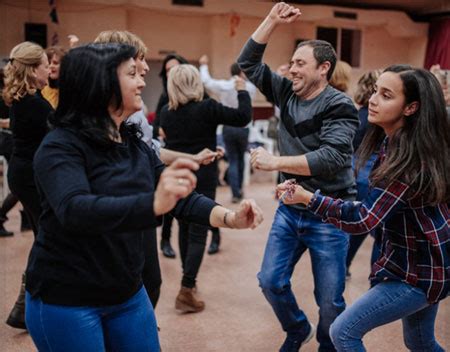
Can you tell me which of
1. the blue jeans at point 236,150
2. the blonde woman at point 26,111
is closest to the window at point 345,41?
the blue jeans at point 236,150

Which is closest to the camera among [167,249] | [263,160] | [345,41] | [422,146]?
[422,146]

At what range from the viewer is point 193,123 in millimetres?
3143

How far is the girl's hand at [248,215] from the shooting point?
4.76ft

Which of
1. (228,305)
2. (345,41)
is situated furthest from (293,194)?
(345,41)

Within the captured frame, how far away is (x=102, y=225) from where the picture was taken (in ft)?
4.01

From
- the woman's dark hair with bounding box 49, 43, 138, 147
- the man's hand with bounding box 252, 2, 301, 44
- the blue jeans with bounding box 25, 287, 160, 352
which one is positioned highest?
the man's hand with bounding box 252, 2, 301, 44

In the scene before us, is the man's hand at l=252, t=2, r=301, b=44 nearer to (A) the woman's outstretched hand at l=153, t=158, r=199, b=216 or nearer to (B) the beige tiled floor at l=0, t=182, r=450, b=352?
(A) the woman's outstretched hand at l=153, t=158, r=199, b=216

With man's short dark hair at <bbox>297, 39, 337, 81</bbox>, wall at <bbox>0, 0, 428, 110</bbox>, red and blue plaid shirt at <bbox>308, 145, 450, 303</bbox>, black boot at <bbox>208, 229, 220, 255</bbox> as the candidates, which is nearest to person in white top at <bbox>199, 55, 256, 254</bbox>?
black boot at <bbox>208, 229, 220, 255</bbox>

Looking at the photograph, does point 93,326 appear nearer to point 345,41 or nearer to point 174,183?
point 174,183

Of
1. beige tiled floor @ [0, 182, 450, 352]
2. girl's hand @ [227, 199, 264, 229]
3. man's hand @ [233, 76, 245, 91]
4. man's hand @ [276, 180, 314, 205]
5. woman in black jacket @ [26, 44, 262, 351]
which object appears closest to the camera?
woman in black jacket @ [26, 44, 262, 351]

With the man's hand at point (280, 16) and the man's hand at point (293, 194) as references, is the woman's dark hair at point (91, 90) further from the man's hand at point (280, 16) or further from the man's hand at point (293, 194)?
the man's hand at point (280, 16)

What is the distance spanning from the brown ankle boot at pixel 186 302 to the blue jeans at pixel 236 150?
114 inches

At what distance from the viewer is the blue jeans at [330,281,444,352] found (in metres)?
1.79

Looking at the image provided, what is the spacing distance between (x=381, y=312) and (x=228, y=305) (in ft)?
5.29
